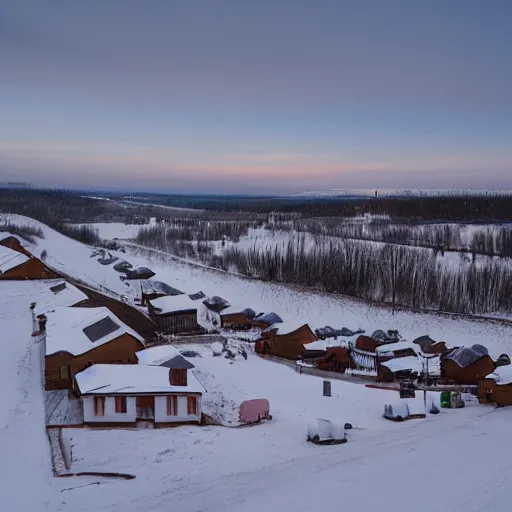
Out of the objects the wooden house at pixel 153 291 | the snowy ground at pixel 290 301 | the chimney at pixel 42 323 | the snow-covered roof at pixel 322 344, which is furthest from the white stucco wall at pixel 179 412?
the wooden house at pixel 153 291

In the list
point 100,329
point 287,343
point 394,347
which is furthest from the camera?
point 287,343

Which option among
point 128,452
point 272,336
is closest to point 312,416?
point 128,452

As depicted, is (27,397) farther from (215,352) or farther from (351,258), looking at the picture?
(351,258)

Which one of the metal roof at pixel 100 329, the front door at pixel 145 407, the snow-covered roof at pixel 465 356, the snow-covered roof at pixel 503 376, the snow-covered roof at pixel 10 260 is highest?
the snow-covered roof at pixel 10 260

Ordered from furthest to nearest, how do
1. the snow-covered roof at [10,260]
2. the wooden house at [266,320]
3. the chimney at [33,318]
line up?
the snow-covered roof at [10,260], the wooden house at [266,320], the chimney at [33,318]

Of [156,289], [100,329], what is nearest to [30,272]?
[156,289]

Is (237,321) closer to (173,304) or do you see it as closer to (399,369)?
(173,304)

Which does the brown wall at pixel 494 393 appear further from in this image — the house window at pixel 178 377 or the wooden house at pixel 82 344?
the wooden house at pixel 82 344
